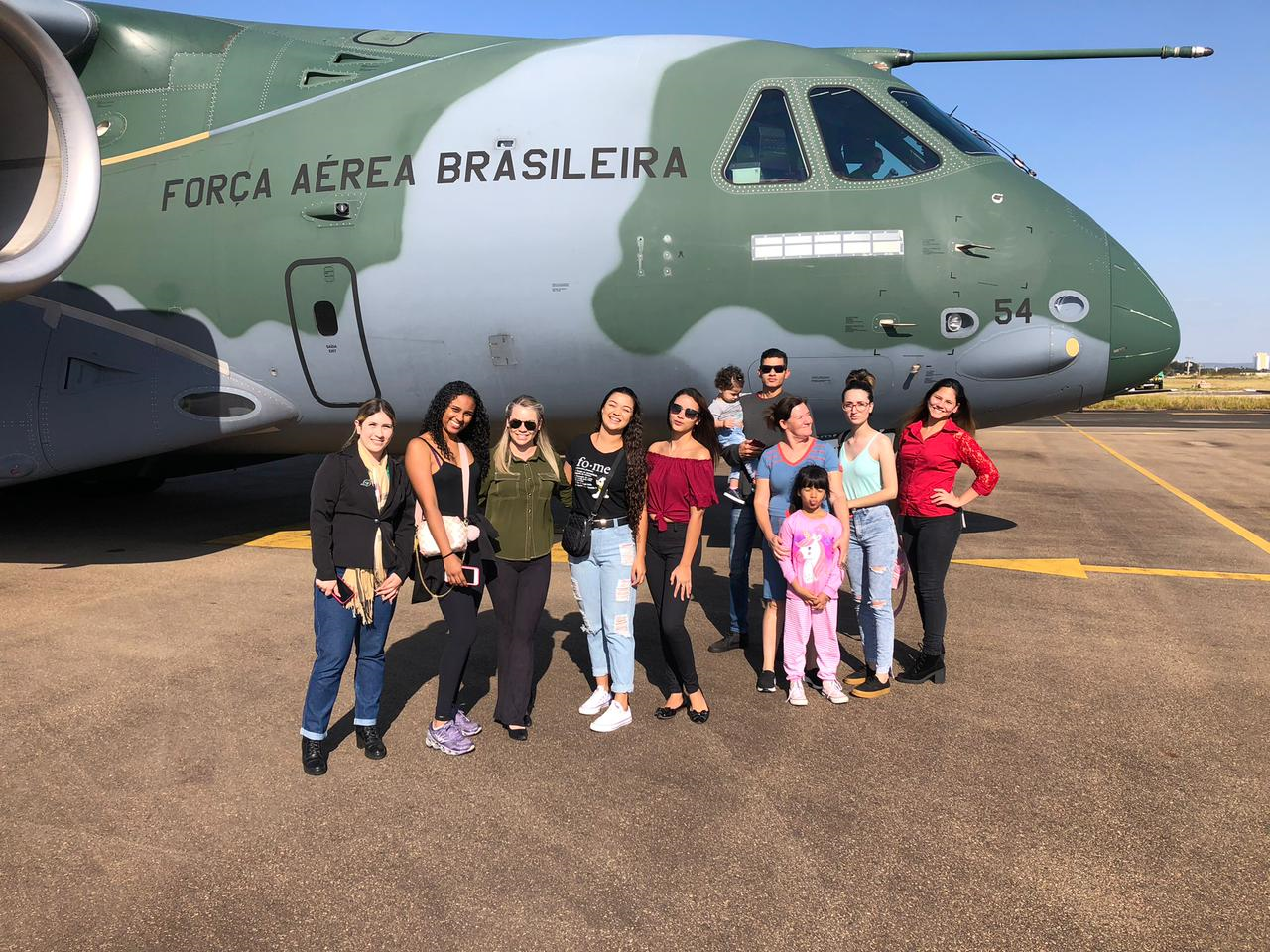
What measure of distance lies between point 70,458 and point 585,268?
488cm

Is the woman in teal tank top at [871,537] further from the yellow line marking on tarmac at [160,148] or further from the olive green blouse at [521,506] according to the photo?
the yellow line marking on tarmac at [160,148]

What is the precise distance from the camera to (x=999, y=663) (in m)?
5.55

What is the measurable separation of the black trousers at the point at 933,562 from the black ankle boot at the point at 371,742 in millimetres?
3078

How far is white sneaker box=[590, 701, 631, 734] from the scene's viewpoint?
457 centimetres

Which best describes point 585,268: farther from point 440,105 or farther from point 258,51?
point 258,51

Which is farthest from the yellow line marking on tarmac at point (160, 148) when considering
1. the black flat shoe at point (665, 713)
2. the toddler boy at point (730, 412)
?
the black flat shoe at point (665, 713)

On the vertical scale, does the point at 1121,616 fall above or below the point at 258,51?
below

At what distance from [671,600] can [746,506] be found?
5.44 ft

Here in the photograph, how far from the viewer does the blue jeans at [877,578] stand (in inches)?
200

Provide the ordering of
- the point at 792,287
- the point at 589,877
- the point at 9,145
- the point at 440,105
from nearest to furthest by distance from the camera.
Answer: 1. the point at 589,877
2. the point at 9,145
3. the point at 792,287
4. the point at 440,105

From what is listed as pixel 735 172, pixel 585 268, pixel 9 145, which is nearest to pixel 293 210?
pixel 9 145

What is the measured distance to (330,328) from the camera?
7707 millimetres

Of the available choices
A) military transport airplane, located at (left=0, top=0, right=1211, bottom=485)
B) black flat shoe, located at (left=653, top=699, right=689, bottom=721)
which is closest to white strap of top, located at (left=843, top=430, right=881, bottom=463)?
black flat shoe, located at (left=653, top=699, right=689, bottom=721)

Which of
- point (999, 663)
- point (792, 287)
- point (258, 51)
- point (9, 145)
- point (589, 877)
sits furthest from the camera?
point (258, 51)
